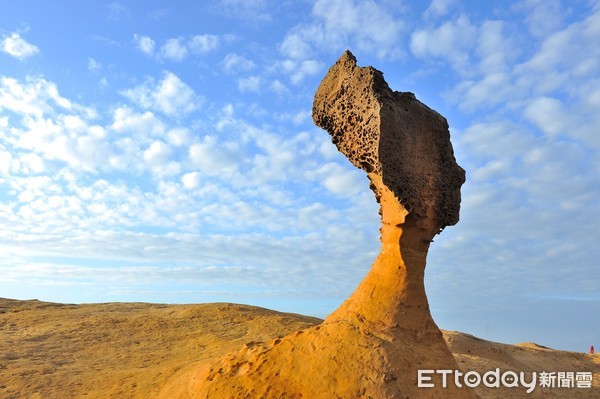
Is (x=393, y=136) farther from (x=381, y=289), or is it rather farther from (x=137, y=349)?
(x=137, y=349)

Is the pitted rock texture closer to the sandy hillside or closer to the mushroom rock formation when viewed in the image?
the mushroom rock formation

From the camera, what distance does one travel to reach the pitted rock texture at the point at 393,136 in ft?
18.7

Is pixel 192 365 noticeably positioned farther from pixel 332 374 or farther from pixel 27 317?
pixel 27 317

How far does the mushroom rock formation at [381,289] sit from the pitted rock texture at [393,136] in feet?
0.04

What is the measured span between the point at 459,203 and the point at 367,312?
1.88 meters

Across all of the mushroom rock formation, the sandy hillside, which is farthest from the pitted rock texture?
the sandy hillside

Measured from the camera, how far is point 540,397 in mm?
8461

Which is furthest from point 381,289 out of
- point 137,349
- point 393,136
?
point 137,349

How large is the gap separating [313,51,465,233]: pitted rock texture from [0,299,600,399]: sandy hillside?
10.0 ft

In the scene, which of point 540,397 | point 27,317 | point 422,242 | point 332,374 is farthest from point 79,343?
point 540,397

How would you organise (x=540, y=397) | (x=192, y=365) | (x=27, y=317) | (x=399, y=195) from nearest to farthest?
(x=399, y=195) < (x=192, y=365) < (x=540, y=397) < (x=27, y=317)

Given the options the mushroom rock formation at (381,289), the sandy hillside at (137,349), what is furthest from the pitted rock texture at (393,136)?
the sandy hillside at (137,349)

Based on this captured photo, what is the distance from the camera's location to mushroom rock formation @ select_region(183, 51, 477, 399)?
532 centimetres

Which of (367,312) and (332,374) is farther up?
(367,312)
